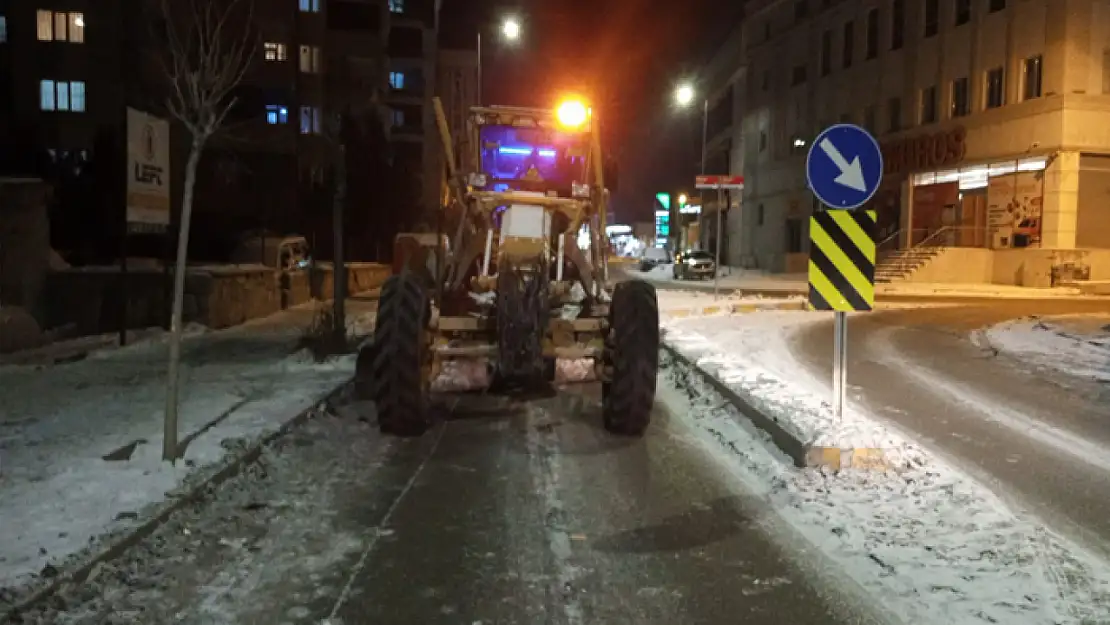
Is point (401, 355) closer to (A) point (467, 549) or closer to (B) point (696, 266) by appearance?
(A) point (467, 549)

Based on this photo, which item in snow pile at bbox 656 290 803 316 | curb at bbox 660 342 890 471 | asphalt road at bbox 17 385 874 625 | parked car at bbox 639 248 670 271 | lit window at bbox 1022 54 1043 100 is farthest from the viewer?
parked car at bbox 639 248 670 271

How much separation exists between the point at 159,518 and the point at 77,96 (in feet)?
118

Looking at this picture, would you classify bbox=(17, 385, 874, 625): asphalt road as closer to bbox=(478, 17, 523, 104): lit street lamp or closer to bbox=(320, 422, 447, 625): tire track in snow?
bbox=(320, 422, 447, 625): tire track in snow

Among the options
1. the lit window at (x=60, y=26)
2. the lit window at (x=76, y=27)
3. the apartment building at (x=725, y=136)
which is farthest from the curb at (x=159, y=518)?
the apartment building at (x=725, y=136)

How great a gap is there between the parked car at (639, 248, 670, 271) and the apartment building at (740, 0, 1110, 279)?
A: 713cm

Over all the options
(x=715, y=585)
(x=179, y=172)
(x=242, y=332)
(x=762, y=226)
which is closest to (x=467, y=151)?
(x=715, y=585)

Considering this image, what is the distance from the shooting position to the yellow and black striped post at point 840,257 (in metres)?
9.13

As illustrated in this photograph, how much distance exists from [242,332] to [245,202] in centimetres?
2390

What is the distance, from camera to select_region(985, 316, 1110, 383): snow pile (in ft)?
45.4

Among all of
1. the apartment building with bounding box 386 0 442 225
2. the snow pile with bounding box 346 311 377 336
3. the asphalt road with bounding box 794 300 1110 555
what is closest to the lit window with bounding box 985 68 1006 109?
the asphalt road with bounding box 794 300 1110 555

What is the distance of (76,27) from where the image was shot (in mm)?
36719

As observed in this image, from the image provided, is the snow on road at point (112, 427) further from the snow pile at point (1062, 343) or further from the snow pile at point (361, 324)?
the snow pile at point (1062, 343)

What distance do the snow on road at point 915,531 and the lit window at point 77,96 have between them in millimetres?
34455

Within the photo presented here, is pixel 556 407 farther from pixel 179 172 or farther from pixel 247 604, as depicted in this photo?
pixel 179 172
